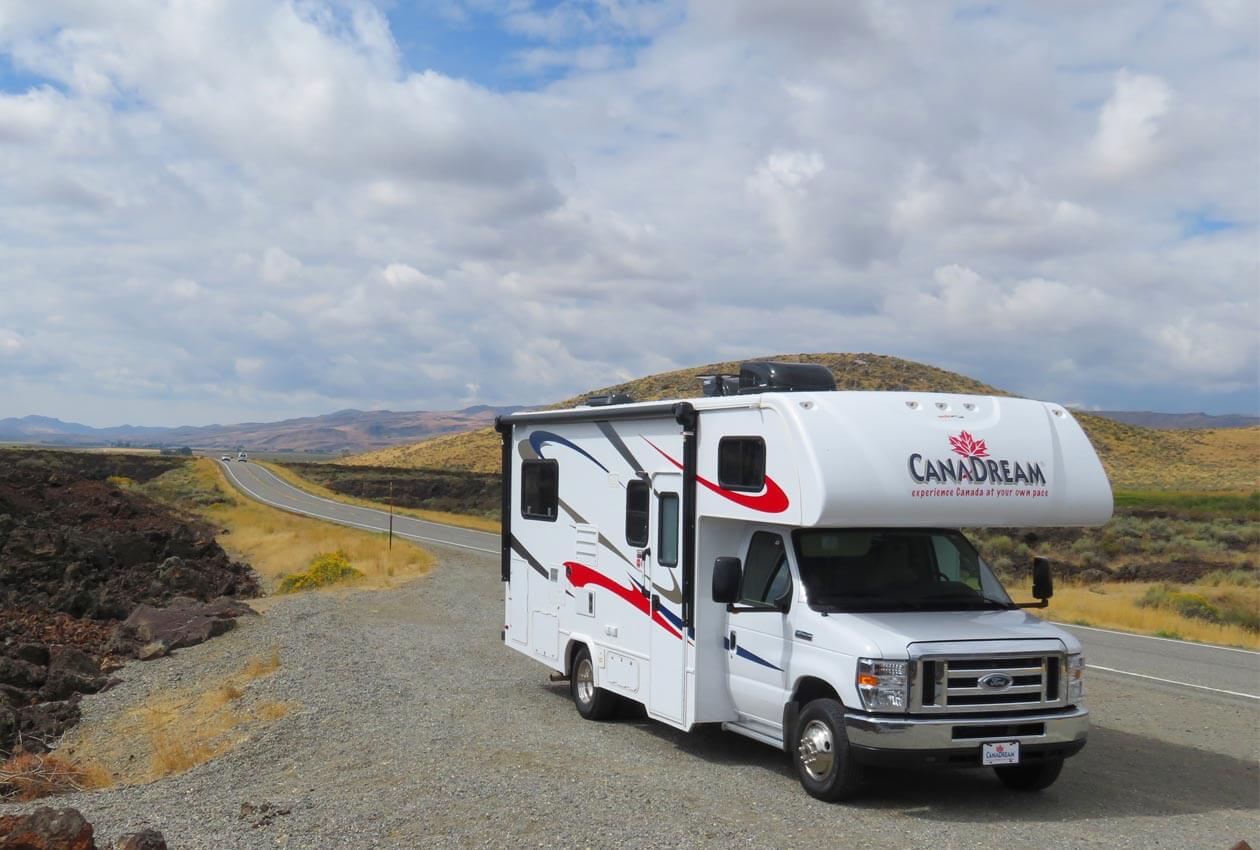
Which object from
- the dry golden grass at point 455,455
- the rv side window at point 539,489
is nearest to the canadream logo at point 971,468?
the rv side window at point 539,489

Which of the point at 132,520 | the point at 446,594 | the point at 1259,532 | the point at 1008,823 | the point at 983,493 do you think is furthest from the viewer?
the point at 1259,532

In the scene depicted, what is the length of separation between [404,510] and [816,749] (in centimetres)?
4941

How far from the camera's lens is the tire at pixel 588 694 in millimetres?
11461

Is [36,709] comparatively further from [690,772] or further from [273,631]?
[690,772]

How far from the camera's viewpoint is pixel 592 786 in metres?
8.73

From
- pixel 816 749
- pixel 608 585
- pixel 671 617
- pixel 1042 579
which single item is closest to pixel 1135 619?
pixel 1042 579

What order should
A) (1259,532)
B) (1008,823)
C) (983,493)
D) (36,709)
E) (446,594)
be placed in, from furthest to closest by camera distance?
(1259,532) → (446,594) → (36,709) → (983,493) → (1008,823)

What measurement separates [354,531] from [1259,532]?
3142cm

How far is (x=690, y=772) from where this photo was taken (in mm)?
9406

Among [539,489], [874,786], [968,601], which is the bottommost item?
[874,786]

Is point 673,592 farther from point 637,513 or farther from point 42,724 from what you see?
point 42,724

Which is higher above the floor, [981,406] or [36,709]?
[981,406]

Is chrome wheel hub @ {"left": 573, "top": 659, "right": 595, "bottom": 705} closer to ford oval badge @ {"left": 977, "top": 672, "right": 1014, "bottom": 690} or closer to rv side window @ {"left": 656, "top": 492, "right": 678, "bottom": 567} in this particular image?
rv side window @ {"left": 656, "top": 492, "right": 678, "bottom": 567}

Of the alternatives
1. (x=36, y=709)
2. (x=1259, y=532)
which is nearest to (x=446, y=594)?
(x=36, y=709)
